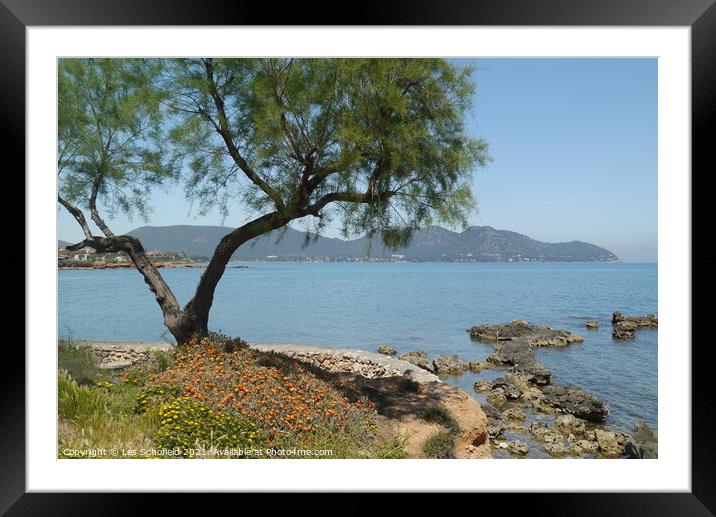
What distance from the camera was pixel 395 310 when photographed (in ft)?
32.7

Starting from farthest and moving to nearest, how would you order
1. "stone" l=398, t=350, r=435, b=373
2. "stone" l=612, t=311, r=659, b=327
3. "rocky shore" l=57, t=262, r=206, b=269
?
1. "stone" l=612, t=311, r=659, b=327
2. "stone" l=398, t=350, r=435, b=373
3. "rocky shore" l=57, t=262, r=206, b=269

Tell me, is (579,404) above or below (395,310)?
below

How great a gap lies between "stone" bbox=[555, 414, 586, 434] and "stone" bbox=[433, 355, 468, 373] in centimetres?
219

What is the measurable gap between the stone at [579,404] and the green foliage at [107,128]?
16.7 feet

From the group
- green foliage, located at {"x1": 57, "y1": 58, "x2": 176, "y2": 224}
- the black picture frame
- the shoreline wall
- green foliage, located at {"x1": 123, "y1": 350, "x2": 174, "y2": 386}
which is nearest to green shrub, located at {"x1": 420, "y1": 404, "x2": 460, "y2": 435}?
the shoreline wall

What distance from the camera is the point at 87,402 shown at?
10.8 ft

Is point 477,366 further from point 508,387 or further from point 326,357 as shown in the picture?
point 326,357

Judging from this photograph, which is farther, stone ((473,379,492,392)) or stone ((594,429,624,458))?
stone ((473,379,492,392))

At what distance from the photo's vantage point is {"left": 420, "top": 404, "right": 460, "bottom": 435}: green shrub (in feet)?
12.4

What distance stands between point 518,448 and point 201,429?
122 inches

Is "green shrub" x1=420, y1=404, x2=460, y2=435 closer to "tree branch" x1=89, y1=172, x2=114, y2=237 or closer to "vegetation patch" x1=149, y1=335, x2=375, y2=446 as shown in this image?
"vegetation patch" x1=149, y1=335, x2=375, y2=446

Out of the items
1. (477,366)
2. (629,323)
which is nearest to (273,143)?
(477,366)

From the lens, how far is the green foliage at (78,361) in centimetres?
377

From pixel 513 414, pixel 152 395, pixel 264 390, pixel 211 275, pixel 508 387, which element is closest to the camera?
pixel 152 395
